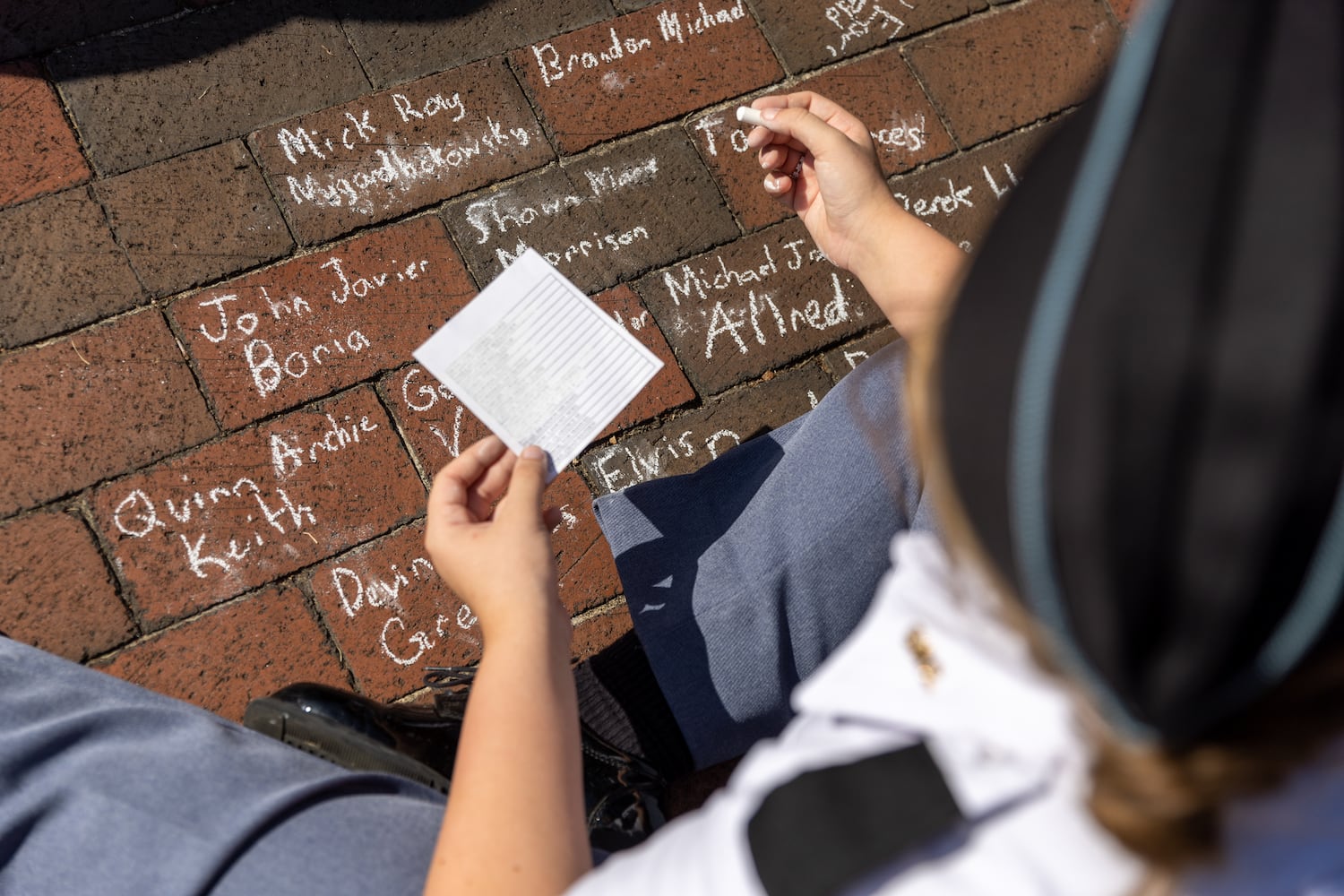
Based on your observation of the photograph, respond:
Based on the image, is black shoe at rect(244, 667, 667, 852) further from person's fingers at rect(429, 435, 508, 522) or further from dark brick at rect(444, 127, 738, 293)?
dark brick at rect(444, 127, 738, 293)

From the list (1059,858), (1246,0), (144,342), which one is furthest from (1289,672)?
(144,342)

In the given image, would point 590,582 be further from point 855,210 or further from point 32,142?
point 32,142

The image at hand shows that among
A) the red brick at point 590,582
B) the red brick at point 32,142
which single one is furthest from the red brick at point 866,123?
the red brick at point 32,142

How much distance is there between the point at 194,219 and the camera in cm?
211

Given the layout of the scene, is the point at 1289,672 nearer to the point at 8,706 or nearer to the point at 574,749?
the point at 574,749

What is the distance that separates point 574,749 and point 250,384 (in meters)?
1.22

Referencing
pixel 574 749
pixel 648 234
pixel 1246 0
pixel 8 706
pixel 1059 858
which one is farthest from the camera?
pixel 648 234

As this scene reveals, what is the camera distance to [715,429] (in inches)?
83.9

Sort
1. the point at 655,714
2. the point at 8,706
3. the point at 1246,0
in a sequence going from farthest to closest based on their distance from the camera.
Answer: the point at 655,714, the point at 8,706, the point at 1246,0

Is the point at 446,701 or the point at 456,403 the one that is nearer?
the point at 446,701

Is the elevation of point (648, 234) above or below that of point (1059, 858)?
above

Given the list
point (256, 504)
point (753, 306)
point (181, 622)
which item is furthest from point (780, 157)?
point (181, 622)

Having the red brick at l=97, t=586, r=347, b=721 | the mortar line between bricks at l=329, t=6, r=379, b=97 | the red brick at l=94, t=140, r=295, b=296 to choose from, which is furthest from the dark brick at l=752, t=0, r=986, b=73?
the red brick at l=97, t=586, r=347, b=721

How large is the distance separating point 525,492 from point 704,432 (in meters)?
0.76
